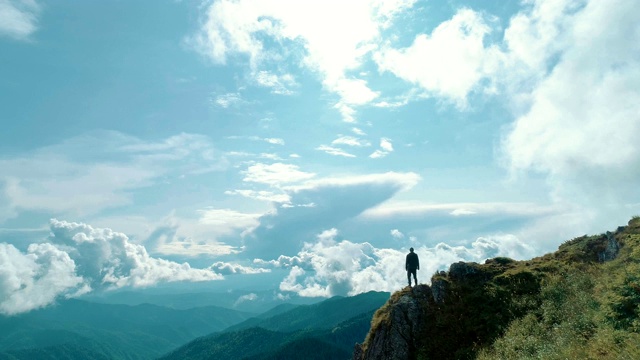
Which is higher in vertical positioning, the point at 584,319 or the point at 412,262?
the point at 412,262

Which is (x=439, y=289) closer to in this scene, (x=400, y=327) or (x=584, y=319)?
(x=400, y=327)

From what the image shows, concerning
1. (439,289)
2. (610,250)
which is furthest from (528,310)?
(610,250)

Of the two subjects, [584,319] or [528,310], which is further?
[528,310]

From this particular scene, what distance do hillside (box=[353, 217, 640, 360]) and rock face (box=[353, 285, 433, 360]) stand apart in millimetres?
84

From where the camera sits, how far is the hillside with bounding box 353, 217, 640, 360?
61.9 feet

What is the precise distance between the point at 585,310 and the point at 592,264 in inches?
506

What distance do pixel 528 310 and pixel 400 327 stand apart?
10.1m

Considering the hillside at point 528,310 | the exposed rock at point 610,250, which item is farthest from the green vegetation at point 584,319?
the exposed rock at point 610,250

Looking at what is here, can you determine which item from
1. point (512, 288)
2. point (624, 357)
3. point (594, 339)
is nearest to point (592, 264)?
point (512, 288)

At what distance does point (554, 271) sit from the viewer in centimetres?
3388

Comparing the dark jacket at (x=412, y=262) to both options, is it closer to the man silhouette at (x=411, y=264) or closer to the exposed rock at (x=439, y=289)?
the man silhouette at (x=411, y=264)

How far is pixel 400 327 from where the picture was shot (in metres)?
32.7

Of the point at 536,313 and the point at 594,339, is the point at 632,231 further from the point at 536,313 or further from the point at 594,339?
the point at 594,339

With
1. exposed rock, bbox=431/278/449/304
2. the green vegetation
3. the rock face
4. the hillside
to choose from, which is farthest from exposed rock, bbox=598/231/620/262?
the rock face
